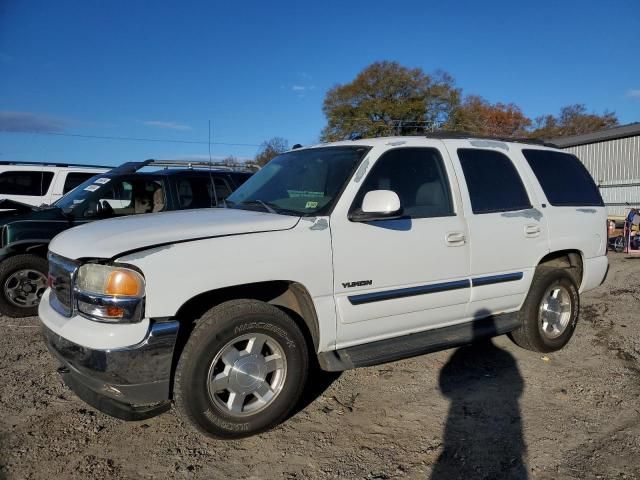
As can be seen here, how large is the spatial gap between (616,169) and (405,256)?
23127 mm

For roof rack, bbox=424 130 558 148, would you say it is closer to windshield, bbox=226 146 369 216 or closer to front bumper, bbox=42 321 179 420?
windshield, bbox=226 146 369 216

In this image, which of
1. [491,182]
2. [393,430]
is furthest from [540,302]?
[393,430]

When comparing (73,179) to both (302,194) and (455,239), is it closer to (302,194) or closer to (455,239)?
(302,194)

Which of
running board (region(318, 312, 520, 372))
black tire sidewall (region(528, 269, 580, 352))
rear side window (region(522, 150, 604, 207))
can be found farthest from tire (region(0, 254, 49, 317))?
rear side window (region(522, 150, 604, 207))

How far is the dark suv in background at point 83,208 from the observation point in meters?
6.13

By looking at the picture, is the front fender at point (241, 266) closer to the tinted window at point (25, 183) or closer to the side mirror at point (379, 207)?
the side mirror at point (379, 207)

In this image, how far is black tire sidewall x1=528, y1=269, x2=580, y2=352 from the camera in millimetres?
4641

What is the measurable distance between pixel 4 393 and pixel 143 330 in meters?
1.96

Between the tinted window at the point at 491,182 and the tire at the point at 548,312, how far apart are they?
747 mm

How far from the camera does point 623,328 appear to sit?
5660 mm

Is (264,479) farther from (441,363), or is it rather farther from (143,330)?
(441,363)

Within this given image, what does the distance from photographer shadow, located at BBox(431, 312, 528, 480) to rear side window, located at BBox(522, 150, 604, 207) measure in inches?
58.5

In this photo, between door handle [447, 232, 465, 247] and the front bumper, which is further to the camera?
door handle [447, 232, 465, 247]

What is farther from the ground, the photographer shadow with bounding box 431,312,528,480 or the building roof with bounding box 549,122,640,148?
the building roof with bounding box 549,122,640,148
